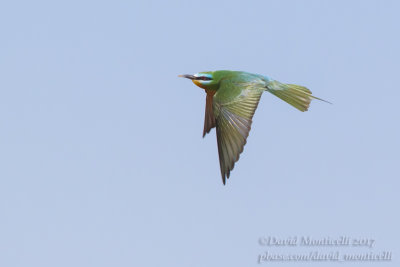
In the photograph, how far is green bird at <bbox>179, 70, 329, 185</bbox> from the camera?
32.6 feet

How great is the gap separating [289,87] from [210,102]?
1312 mm

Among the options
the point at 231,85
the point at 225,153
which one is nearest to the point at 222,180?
the point at 225,153

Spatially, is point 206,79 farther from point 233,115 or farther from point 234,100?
point 233,115

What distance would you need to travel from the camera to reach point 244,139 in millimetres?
9977

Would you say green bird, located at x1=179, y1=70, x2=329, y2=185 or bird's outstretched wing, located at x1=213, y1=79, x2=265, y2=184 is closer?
bird's outstretched wing, located at x1=213, y1=79, x2=265, y2=184

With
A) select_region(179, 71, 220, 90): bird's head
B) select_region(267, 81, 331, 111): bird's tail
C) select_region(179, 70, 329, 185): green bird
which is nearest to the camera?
select_region(179, 70, 329, 185): green bird

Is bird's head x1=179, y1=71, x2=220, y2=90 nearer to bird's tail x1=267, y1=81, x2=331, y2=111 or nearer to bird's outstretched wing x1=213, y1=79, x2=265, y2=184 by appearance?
bird's outstretched wing x1=213, y1=79, x2=265, y2=184

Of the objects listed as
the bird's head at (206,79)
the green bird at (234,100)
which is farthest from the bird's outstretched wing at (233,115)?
the bird's head at (206,79)

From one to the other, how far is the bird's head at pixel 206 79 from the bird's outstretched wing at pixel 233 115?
0.23 m

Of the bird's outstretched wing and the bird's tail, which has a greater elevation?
the bird's tail

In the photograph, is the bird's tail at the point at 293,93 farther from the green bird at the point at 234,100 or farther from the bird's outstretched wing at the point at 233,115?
the bird's outstretched wing at the point at 233,115

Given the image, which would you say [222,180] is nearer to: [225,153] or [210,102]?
[225,153]

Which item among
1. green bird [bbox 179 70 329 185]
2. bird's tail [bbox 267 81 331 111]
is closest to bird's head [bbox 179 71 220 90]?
green bird [bbox 179 70 329 185]

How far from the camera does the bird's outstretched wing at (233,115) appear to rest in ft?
32.3
